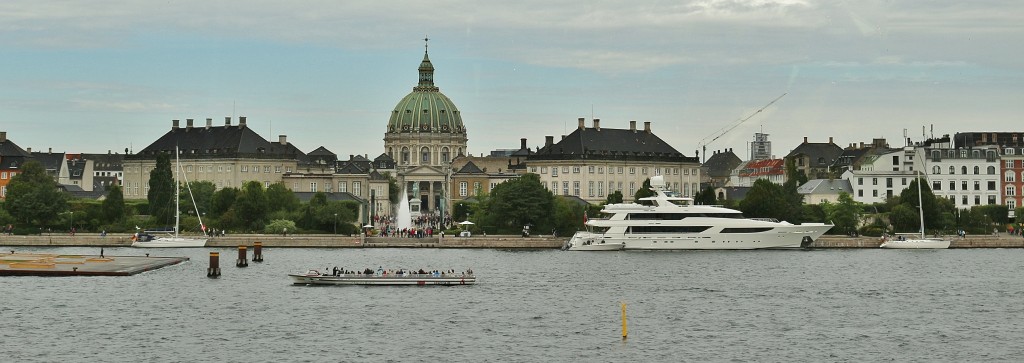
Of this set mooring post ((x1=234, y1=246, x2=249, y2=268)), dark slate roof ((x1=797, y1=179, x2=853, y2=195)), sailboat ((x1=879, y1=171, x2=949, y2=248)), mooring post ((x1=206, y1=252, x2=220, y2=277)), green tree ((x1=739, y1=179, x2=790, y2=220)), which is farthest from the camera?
dark slate roof ((x1=797, y1=179, x2=853, y2=195))

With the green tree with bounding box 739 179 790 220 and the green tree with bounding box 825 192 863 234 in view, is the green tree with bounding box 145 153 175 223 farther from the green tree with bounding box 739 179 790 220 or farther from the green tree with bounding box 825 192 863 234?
the green tree with bounding box 825 192 863 234

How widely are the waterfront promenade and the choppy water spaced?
24538 millimetres

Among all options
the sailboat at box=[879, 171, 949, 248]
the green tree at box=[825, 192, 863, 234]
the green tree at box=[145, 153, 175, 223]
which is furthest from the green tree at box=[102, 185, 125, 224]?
the sailboat at box=[879, 171, 949, 248]

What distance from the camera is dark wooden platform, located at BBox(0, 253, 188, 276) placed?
315 feet

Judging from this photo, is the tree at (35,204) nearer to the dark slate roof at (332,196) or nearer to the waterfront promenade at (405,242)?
the waterfront promenade at (405,242)

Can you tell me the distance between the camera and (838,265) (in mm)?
111188

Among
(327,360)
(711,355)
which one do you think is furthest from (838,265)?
(327,360)

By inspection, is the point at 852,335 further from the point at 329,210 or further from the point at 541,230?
the point at 329,210

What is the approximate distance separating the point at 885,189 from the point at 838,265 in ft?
218

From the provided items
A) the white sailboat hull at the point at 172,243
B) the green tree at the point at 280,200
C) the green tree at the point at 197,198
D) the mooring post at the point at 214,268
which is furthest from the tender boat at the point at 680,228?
the green tree at the point at 197,198

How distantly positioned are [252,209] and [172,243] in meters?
13.2

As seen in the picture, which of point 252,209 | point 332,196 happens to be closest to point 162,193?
point 252,209

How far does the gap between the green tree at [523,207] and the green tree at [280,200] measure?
21190mm

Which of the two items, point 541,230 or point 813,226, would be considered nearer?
point 813,226
